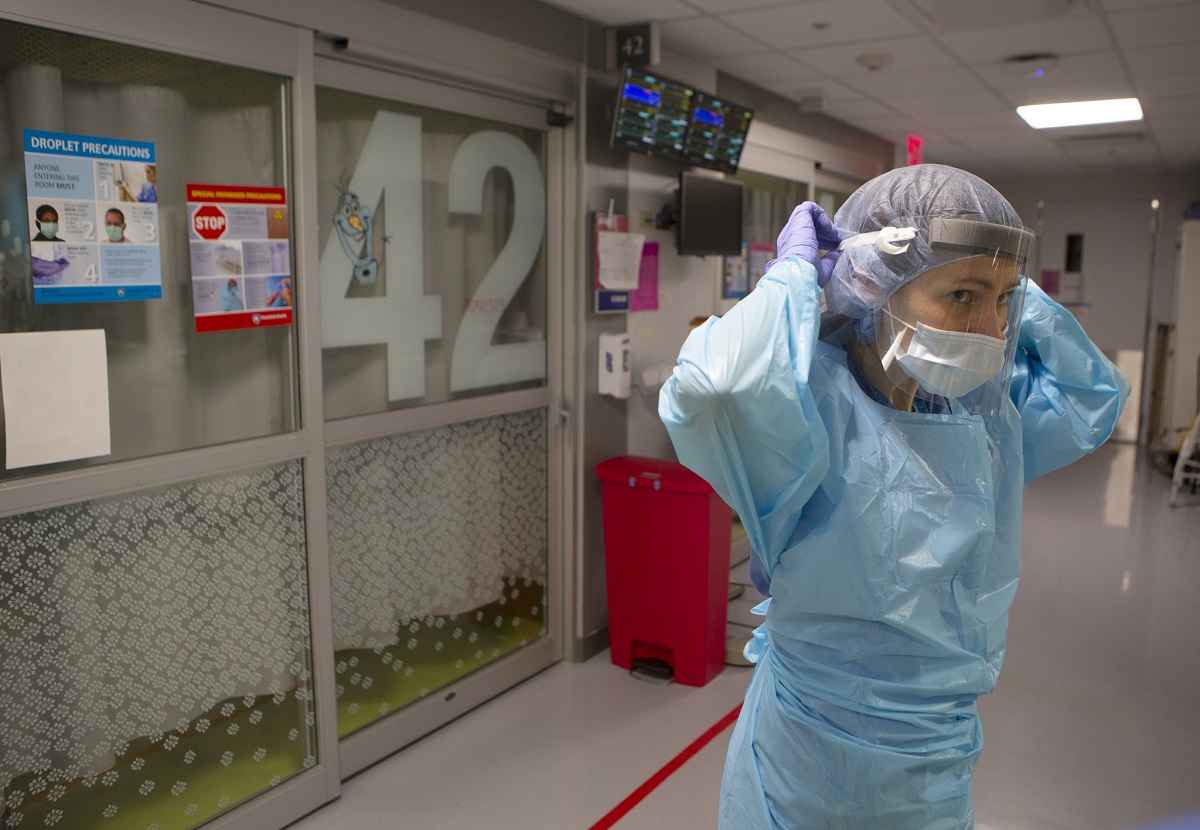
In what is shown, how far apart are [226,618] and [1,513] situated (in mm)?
682

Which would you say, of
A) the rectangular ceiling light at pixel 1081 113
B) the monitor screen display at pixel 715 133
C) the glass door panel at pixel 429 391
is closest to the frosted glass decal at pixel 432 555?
the glass door panel at pixel 429 391

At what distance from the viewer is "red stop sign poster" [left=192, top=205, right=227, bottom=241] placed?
2.29m

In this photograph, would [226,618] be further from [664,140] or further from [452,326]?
[664,140]

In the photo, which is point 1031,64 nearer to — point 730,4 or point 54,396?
point 730,4

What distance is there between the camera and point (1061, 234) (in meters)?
9.16

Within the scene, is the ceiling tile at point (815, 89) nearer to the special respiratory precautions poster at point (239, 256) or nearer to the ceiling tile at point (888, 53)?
the ceiling tile at point (888, 53)

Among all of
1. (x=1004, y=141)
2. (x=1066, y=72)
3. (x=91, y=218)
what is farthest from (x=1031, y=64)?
(x=91, y=218)

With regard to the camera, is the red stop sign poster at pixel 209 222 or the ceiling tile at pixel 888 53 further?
the ceiling tile at pixel 888 53

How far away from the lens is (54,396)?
6.64 ft

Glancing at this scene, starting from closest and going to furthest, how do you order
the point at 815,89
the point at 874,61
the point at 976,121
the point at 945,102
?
the point at 874,61, the point at 815,89, the point at 945,102, the point at 976,121

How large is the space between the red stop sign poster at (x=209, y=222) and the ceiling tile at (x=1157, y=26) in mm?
3212

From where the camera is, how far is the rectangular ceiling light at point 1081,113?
5.20m

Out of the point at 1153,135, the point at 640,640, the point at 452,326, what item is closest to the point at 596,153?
the point at 452,326

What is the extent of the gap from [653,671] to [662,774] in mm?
717
